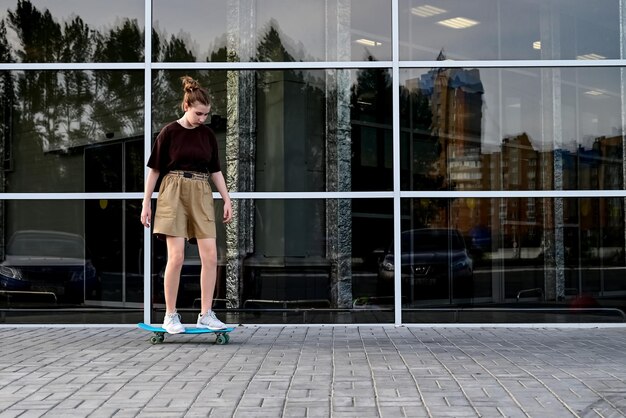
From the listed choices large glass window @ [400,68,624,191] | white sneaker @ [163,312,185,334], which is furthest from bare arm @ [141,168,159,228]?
large glass window @ [400,68,624,191]

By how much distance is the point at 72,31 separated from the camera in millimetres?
9125

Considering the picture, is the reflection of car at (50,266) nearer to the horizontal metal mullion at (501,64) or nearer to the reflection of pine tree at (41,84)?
the reflection of pine tree at (41,84)

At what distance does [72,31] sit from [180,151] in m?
2.72

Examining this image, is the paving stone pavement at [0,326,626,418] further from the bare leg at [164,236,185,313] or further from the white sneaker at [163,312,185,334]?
the bare leg at [164,236,185,313]

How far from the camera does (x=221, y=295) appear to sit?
8.89 metres

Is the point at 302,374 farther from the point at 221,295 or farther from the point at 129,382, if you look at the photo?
the point at 221,295

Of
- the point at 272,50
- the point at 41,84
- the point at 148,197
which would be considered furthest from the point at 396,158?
the point at 41,84

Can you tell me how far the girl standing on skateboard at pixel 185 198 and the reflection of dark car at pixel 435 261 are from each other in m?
2.19

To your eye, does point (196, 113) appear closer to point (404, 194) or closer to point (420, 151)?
point (404, 194)

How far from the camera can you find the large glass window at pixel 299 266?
884 cm

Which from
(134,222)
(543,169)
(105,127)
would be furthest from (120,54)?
(543,169)

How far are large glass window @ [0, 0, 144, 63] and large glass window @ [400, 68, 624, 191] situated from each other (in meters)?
2.84

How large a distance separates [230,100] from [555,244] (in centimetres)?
357

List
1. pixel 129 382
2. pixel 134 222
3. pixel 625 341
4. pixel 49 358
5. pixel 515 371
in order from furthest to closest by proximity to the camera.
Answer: pixel 134 222
pixel 625 341
pixel 49 358
pixel 515 371
pixel 129 382
